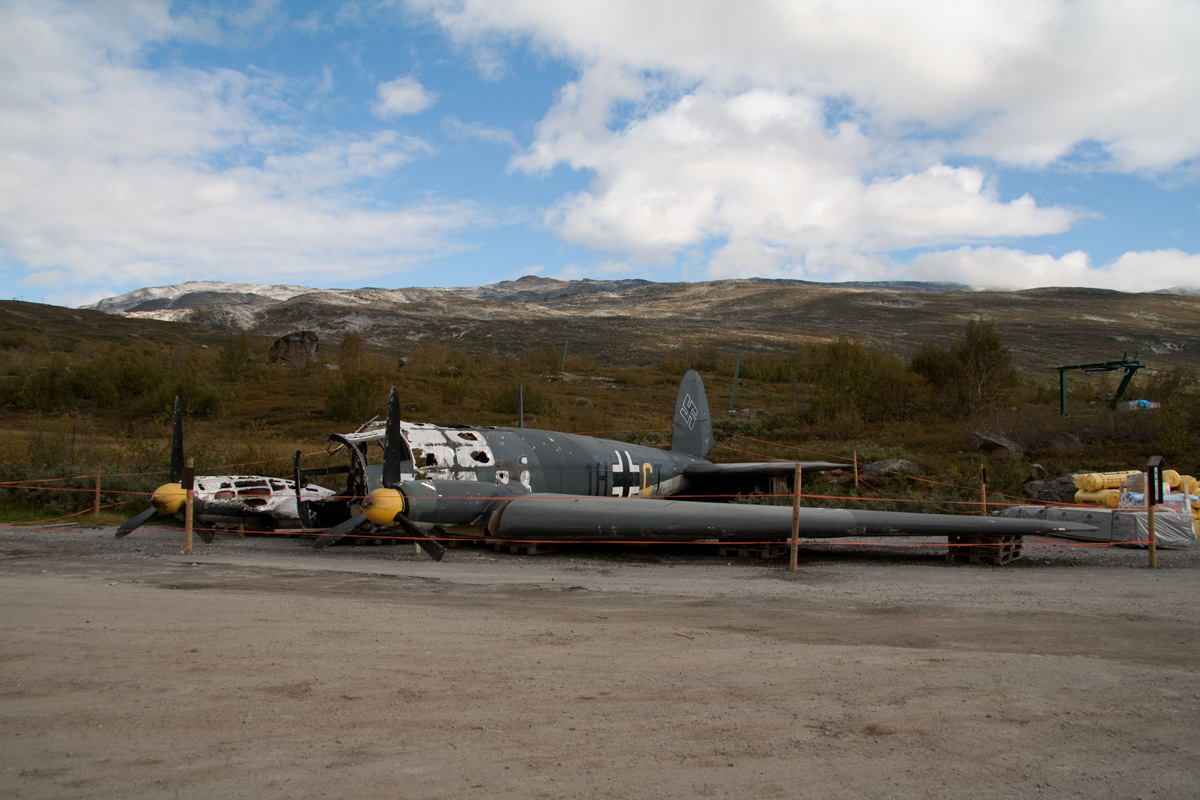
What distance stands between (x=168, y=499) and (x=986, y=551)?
50.3ft

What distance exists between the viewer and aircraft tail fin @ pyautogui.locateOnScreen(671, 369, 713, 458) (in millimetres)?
22281

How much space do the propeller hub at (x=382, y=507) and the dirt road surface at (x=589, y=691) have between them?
2.68 m

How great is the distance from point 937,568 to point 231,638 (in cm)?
1122

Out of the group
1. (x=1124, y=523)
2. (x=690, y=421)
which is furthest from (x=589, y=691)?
(x=690, y=421)

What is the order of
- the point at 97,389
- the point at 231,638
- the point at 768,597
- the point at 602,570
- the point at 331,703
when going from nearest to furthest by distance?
the point at 331,703 → the point at 231,638 → the point at 768,597 → the point at 602,570 → the point at 97,389

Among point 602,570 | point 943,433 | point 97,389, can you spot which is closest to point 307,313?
point 97,389

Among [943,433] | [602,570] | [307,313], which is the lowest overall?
[602,570]

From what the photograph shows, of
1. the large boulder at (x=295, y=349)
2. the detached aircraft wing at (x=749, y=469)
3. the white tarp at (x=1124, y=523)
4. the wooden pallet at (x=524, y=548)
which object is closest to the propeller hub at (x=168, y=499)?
the wooden pallet at (x=524, y=548)

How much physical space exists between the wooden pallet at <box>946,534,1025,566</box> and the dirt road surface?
Answer: 2.94 m

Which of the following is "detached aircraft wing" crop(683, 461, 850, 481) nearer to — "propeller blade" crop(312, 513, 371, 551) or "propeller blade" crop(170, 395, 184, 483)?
"propeller blade" crop(312, 513, 371, 551)

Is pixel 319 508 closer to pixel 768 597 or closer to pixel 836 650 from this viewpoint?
pixel 768 597

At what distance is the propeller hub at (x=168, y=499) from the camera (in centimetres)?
1447

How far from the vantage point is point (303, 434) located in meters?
35.2

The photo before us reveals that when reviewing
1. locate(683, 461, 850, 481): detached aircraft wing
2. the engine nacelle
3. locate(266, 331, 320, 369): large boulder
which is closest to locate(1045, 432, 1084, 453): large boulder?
locate(683, 461, 850, 481): detached aircraft wing
